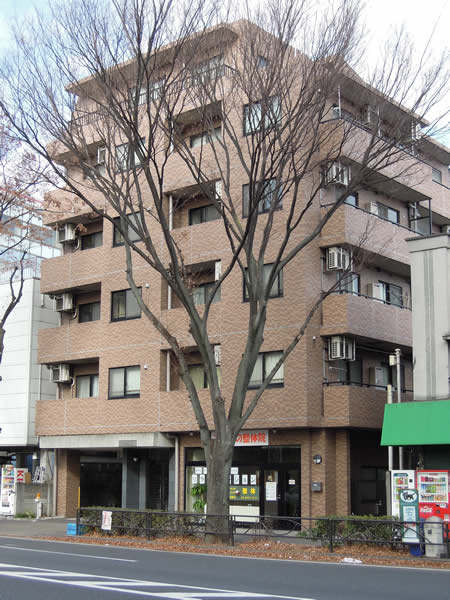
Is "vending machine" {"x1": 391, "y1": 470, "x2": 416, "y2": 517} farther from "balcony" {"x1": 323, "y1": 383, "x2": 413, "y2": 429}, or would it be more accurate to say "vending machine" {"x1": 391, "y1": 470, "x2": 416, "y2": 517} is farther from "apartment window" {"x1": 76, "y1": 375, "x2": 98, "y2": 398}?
"apartment window" {"x1": 76, "y1": 375, "x2": 98, "y2": 398}

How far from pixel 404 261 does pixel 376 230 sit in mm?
1909

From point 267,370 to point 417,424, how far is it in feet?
23.9

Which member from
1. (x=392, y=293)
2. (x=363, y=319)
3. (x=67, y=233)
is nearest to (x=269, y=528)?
(x=363, y=319)

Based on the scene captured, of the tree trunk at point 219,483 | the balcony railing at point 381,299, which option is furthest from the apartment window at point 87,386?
the tree trunk at point 219,483

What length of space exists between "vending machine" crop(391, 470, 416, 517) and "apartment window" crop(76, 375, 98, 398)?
1761cm

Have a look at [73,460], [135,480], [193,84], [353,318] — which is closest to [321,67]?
[193,84]

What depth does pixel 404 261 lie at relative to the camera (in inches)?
1256

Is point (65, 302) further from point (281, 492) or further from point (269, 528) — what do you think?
point (269, 528)

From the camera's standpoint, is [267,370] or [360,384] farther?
[360,384]

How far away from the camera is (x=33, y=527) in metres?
31.6

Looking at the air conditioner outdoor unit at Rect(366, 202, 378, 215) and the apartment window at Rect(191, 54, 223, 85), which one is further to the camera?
the air conditioner outdoor unit at Rect(366, 202, 378, 215)

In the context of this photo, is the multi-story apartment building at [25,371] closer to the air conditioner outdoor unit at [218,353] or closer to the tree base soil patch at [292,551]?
the air conditioner outdoor unit at [218,353]

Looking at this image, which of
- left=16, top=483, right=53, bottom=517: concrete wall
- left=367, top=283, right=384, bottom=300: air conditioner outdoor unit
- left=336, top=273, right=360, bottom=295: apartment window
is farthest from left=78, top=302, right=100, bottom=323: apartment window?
left=367, top=283, right=384, bottom=300: air conditioner outdoor unit

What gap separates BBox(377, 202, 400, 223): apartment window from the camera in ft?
109
